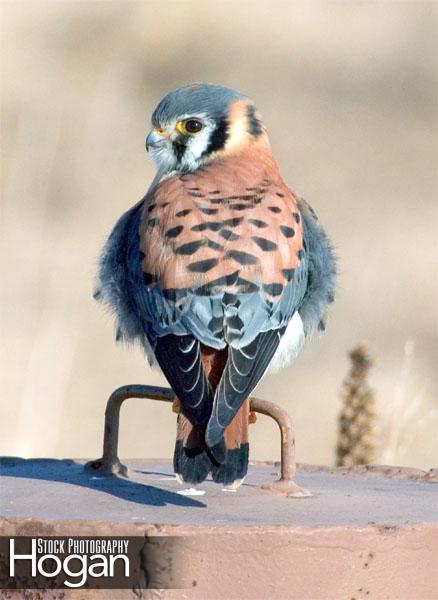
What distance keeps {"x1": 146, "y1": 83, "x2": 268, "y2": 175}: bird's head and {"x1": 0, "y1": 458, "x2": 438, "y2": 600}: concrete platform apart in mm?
1166

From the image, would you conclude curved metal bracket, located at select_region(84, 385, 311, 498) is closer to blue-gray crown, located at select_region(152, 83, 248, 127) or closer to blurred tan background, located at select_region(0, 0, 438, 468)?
blue-gray crown, located at select_region(152, 83, 248, 127)

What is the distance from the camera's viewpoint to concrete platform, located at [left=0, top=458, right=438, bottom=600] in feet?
8.53

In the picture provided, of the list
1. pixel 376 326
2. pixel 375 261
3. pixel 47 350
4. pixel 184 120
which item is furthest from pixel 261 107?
pixel 184 120

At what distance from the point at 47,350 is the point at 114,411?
8.64 ft

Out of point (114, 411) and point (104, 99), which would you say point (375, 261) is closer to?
point (104, 99)

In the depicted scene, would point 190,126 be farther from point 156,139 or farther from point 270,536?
point 270,536

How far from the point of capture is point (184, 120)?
12.8 ft

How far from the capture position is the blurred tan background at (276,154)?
7051mm

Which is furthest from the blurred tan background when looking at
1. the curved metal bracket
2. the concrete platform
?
the concrete platform

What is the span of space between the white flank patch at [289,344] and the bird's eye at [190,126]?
600 millimetres

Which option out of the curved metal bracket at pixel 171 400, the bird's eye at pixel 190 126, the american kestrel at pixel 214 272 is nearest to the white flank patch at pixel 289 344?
the american kestrel at pixel 214 272

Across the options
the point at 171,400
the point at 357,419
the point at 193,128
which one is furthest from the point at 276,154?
the point at 171,400

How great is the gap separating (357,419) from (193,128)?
3.12ft

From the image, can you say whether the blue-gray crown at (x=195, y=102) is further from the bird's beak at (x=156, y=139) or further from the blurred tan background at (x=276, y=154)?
the blurred tan background at (x=276, y=154)
